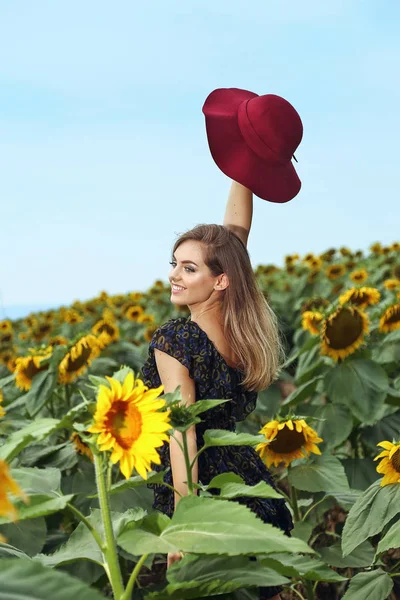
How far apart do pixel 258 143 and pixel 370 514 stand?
4.35 feet

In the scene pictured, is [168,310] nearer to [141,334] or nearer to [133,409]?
[141,334]

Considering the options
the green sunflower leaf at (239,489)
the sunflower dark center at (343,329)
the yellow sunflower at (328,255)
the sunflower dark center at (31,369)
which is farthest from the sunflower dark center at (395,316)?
the yellow sunflower at (328,255)

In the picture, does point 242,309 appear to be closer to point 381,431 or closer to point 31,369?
point 381,431

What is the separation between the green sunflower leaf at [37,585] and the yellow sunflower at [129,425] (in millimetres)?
357

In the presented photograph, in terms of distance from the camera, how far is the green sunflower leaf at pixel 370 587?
2.32 meters

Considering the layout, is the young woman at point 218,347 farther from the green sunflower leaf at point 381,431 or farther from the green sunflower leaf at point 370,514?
the green sunflower leaf at point 381,431

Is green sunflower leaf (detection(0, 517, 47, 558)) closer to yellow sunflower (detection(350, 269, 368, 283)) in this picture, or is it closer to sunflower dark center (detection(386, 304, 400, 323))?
sunflower dark center (detection(386, 304, 400, 323))

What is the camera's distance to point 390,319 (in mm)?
4566

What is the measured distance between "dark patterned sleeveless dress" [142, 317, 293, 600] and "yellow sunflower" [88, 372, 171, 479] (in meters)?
0.96

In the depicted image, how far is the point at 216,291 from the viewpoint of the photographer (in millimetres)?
2793

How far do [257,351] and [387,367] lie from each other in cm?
181

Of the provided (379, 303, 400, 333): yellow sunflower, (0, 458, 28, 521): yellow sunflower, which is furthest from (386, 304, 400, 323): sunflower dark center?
(0, 458, 28, 521): yellow sunflower

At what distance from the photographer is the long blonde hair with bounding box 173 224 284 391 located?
2.74 metres

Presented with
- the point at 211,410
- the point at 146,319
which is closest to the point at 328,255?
the point at 146,319
